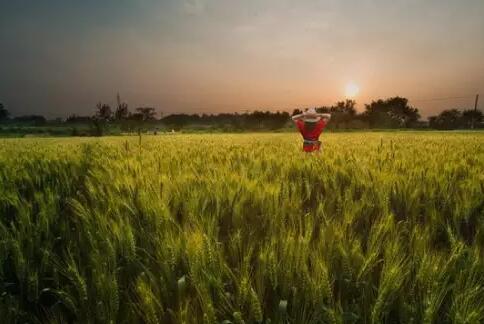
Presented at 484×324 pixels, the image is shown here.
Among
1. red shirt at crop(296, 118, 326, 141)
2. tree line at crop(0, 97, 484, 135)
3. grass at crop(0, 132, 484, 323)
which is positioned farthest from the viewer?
tree line at crop(0, 97, 484, 135)

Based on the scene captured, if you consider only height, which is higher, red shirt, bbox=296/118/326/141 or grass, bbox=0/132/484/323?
red shirt, bbox=296/118/326/141

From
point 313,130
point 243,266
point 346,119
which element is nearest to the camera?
point 243,266

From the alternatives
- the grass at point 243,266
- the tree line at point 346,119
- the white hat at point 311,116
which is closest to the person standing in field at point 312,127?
the white hat at point 311,116

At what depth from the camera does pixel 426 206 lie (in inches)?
85.4

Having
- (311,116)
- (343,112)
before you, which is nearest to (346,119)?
(343,112)

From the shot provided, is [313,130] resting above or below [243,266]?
above

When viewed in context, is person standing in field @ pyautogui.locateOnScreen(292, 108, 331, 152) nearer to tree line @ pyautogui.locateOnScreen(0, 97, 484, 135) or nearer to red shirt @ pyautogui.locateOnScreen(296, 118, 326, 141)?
red shirt @ pyautogui.locateOnScreen(296, 118, 326, 141)

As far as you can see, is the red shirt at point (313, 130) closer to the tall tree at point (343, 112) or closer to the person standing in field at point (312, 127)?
the person standing in field at point (312, 127)

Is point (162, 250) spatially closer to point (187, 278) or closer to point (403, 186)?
point (187, 278)

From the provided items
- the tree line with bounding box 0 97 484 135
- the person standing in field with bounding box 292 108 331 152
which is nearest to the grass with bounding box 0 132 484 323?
the person standing in field with bounding box 292 108 331 152

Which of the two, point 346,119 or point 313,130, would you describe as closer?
point 313,130

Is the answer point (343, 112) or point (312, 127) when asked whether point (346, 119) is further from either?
point (312, 127)

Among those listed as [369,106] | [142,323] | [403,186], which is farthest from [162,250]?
[369,106]

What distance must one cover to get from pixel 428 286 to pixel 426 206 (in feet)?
4.21
